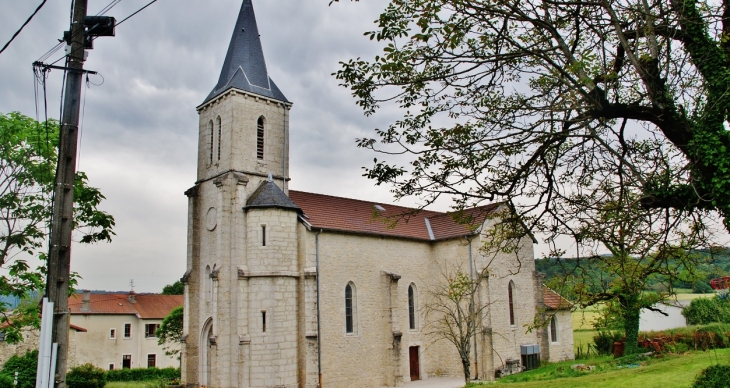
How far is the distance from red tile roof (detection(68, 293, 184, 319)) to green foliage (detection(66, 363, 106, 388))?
10.6 metres

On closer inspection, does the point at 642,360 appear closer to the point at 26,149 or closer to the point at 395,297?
the point at 395,297

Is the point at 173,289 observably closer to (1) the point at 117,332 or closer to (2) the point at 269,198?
Result: (1) the point at 117,332

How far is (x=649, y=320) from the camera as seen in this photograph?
4028 centimetres

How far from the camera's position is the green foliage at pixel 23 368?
96.7 feet

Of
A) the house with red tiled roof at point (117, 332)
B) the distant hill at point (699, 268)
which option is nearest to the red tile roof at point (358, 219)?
the distant hill at point (699, 268)

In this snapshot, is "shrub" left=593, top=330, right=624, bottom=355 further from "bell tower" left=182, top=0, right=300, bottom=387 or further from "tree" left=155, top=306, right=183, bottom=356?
"tree" left=155, top=306, right=183, bottom=356

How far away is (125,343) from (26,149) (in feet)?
99.2

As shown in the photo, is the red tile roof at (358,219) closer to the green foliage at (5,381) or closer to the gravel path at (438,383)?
the gravel path at (438,383)

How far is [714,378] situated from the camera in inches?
456

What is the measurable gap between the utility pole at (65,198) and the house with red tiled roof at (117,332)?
A: 34392mm

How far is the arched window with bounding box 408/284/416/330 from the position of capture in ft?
92.6

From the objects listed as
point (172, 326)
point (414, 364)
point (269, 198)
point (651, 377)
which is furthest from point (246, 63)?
point (651, 377)

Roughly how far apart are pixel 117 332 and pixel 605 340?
35.8 meters

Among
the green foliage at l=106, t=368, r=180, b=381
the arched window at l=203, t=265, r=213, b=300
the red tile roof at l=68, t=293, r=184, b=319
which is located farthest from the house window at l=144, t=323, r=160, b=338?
the arched window at l=203, t=265, r=213, b=300
